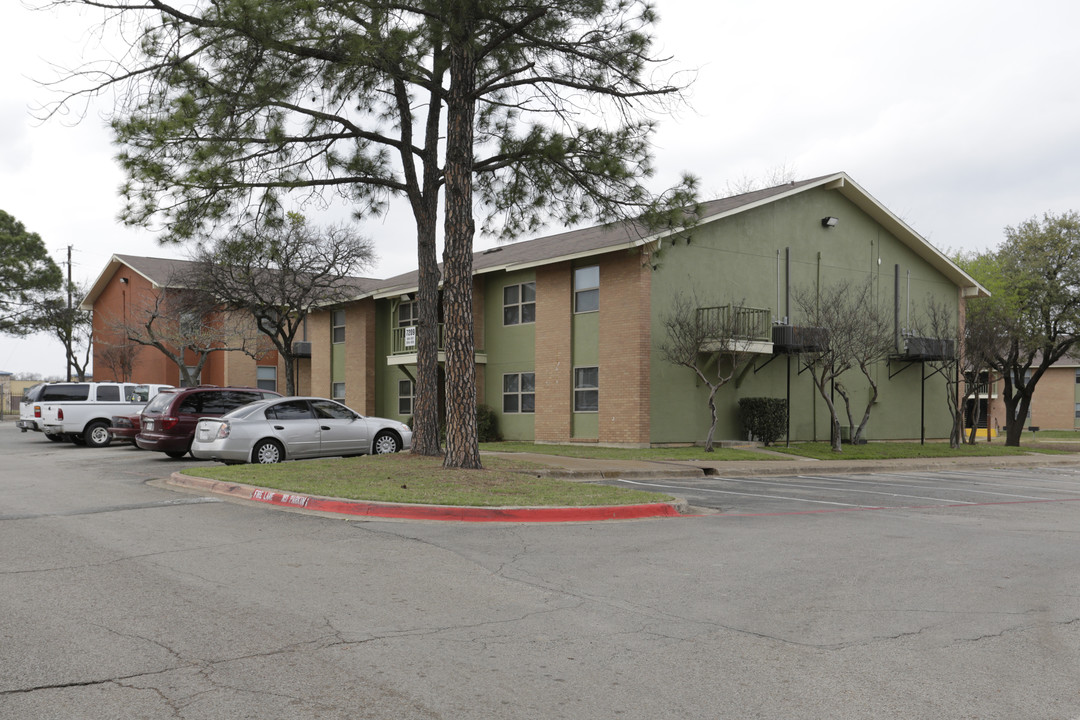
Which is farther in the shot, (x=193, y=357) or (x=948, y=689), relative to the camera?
(x=193, y=357)

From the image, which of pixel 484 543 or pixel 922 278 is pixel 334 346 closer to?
pixel 922 278

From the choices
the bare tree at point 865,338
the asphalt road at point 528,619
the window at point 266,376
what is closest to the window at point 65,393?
the window at point 266,376

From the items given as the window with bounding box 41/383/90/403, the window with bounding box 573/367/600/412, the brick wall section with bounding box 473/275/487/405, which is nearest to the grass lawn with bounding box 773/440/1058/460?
the window with bounding box 573/367/600/412

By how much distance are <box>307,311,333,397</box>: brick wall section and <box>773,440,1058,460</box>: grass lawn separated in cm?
2021

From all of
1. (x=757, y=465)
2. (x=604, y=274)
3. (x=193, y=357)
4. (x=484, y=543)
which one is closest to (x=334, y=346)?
(x=193, y=357)

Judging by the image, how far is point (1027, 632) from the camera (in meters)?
6.20

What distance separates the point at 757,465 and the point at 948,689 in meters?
16.7

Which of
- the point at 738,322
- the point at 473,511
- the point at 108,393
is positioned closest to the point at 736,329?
the point at 738,322

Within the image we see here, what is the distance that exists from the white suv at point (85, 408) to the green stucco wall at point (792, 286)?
1664cm

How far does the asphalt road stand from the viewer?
4.69m

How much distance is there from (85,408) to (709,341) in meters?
18.8

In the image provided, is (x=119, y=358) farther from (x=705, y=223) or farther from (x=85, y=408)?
(x=705, y=223)

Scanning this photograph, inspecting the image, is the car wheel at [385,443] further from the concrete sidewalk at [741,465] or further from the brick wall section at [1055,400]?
the brick wall section at [1055,400]

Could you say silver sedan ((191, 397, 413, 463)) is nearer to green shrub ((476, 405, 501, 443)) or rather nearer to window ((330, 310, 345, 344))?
green shrub ((476, 405, 501, 443))
